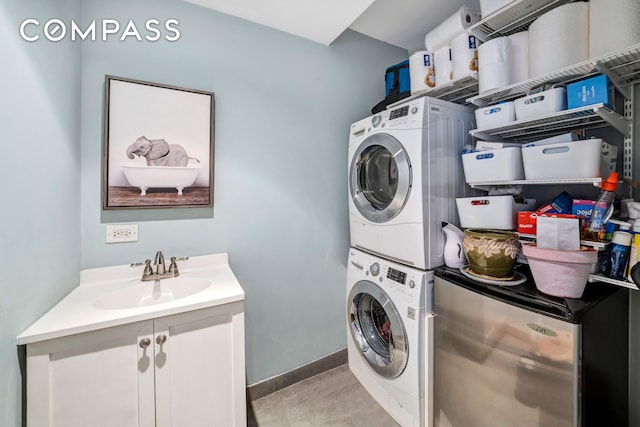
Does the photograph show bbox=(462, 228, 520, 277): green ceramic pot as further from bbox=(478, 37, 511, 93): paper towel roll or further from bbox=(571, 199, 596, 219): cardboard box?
bbox=(478, 37, 511, 93): paper towel roll

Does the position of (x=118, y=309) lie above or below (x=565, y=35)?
below

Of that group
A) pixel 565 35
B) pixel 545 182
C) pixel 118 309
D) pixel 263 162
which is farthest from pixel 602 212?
pixel 118 309

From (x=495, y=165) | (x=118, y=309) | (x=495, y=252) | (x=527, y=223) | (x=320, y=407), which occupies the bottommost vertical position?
(x=320, y=407)

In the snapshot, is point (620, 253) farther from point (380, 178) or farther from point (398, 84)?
point (398, 84)

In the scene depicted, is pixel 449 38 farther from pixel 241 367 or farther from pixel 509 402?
pixel 241 367

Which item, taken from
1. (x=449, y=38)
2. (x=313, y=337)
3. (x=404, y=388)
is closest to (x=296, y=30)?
(x=449, y=38)

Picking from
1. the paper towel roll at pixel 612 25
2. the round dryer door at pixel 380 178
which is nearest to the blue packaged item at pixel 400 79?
the round dryer door at pixel 380 178

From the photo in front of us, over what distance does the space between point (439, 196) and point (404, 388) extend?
1.09m

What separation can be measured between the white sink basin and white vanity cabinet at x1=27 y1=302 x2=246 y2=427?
298 mm

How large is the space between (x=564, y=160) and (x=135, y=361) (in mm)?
1962

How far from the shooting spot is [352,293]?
183 centimetres

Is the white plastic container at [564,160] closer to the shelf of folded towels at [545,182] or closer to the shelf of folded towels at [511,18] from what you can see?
the shelf of folded towels at [545,182]

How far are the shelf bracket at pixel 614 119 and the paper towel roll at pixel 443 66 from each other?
75 centimetres

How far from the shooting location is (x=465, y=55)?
1480mm
